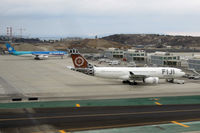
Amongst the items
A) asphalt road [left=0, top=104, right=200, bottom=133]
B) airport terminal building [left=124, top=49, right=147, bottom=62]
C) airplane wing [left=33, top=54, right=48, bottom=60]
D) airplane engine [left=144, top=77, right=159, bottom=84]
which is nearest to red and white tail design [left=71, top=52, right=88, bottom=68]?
airplane engine [left=144, top=77, right=159, bottom=84]

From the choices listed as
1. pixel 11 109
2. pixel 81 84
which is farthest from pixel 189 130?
pixel 81 84

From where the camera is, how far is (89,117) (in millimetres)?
25203

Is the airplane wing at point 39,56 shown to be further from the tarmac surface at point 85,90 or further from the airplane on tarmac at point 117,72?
the airplane on tarmac at point 117,72

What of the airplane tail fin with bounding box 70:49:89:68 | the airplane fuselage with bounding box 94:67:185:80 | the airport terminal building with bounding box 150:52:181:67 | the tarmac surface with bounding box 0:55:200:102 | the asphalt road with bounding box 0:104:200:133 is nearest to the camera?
the asphalt road with bounding box 0:104:200:133

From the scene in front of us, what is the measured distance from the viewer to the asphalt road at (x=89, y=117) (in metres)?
22.1

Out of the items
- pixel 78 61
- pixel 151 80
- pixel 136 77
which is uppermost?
pixel 78 61

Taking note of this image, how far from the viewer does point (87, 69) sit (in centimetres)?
4416

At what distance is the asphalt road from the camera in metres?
22.1

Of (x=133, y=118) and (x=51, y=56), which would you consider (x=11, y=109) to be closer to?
(x=133, y=118)

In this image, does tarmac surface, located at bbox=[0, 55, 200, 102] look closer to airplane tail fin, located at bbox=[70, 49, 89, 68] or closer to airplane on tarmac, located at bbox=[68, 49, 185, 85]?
airplane on tarmac, located at bbox=[68, 49, 185, 85]

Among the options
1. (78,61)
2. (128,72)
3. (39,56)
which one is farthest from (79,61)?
(39,56)

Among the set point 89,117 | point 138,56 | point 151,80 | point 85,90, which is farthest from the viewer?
point 138,56

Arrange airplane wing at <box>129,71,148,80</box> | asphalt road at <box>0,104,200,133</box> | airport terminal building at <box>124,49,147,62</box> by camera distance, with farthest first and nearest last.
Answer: airport terminal building at <box>124,49,147,62</box>, airplane wing at <box>129,71,148,80</box>, asphalt road at <box>0,104,200,133</box>

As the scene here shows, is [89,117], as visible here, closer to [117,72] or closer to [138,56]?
[117,72]
